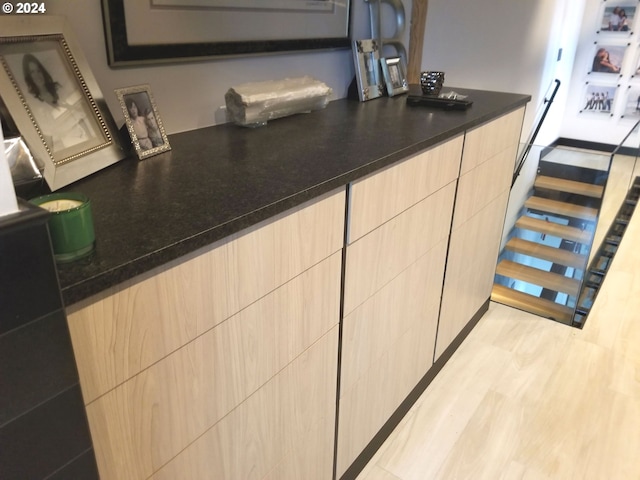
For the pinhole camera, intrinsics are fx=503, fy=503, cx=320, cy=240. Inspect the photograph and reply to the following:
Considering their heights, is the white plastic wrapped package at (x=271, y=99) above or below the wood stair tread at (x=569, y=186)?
above

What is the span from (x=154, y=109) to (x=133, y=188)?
1.03 feet

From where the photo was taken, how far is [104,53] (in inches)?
47.1

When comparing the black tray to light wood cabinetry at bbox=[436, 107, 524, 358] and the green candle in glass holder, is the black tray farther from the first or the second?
the green candle in glass holder

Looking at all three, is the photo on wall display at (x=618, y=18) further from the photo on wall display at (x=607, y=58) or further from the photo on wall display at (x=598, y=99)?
the photo on wall display at (x=598, y=99)

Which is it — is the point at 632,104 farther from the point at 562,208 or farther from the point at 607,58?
the point at 562,208

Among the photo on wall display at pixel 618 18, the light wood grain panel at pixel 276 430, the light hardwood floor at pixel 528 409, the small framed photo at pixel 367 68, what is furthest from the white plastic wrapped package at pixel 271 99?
the photo on wall display at pixel 618 18

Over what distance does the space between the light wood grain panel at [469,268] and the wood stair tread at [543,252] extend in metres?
0.59

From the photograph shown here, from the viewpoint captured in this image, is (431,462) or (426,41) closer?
(431,462)

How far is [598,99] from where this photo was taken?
5523 millimetres

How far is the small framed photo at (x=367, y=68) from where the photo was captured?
6.43 ft

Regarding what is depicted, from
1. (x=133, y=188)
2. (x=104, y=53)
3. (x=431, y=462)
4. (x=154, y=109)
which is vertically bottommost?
(x=431, y=462)

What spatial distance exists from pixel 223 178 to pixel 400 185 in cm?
55

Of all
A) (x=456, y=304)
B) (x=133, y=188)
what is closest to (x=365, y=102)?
(x=456, y=304)

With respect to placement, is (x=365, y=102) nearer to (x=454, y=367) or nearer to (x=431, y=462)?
(x=454, y=367)
